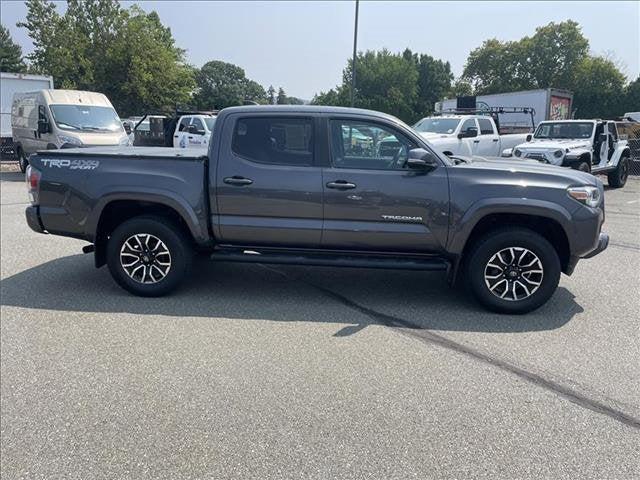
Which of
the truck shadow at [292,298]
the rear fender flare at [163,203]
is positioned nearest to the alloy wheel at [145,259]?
the truck shadow at [292,298]

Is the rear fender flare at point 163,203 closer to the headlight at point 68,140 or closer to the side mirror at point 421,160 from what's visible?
the side mirror at point 421,160

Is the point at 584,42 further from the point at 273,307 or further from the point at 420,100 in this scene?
the point at 273,307

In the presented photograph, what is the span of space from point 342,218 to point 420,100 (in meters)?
81.4

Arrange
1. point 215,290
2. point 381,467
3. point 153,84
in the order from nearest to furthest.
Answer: point 381,467 → point 215,290 → point 153,84

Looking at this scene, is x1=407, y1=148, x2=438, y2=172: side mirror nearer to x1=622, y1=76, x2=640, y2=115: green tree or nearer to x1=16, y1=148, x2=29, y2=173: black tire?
x1=16, y1=148, x2=29, y2=173: black tire

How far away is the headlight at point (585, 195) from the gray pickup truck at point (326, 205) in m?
0.01

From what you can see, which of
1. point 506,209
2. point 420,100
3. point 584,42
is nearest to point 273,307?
point 506,209

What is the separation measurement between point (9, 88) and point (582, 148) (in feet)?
68.8

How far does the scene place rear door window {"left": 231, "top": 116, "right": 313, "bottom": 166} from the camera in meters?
5.07

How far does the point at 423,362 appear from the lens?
3883mm

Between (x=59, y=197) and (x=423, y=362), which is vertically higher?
(x=59, y=197)

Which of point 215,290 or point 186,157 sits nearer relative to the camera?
point 186,157

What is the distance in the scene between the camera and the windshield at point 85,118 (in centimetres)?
1531

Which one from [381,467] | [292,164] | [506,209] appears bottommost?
[381,467]
